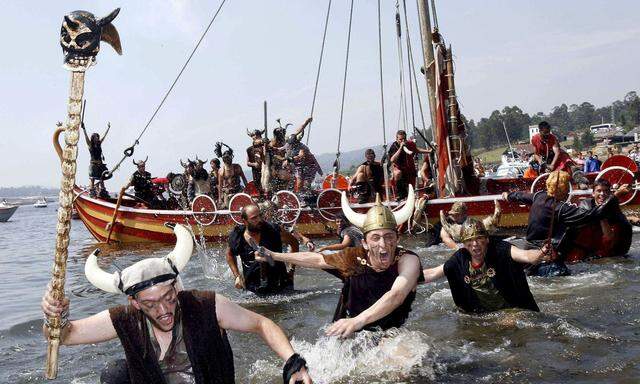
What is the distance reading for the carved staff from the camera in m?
3.30

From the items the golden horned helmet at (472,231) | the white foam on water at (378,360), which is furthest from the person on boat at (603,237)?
the white foam on water at (378,360)

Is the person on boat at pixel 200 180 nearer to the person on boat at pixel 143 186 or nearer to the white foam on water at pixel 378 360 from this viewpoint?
the person on boat at pixel 143 186

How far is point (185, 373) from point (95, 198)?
1810cm

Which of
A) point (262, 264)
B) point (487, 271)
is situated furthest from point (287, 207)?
point (487, 271)

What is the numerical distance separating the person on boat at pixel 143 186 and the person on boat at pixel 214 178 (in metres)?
2.03

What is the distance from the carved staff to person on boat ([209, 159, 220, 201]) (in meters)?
15.1

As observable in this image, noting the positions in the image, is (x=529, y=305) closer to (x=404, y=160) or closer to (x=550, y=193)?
(x=550, y=193)

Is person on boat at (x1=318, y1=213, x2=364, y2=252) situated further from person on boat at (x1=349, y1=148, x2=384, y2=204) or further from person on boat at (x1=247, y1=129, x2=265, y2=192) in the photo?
person on boat at (x1=247, y1=129, x2=265, y2=192)

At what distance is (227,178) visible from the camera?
17.3 m

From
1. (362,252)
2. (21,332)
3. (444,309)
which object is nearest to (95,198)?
(21,332)

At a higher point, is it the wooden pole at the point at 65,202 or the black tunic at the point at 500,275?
the wooden pole at the point at 65,202

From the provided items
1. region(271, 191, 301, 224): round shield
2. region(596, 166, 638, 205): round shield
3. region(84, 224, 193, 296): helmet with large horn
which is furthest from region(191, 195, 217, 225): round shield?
region(84, 224, 193, 296): helmet with large horn

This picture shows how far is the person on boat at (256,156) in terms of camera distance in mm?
16828

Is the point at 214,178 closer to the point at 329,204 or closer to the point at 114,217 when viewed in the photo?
the point at 114,217
